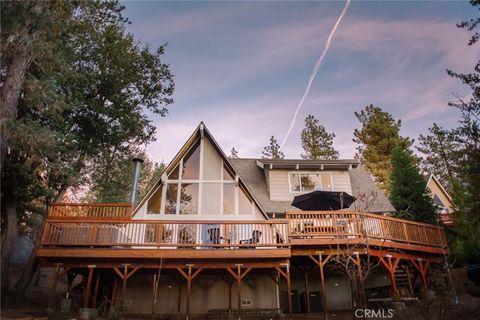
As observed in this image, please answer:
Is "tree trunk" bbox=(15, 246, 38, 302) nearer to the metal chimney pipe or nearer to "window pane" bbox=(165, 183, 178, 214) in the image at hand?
the metal chimney pipe

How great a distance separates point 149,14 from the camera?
18.7 metres

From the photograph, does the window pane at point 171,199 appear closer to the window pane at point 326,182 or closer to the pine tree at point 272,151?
the window pane at point 326,182

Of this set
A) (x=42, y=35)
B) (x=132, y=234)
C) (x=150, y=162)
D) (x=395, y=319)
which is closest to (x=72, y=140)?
(x=42, y=35)

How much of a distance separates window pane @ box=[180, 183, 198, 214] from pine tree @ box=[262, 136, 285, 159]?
24.9m

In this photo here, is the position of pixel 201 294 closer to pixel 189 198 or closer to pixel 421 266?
pixel 189 198

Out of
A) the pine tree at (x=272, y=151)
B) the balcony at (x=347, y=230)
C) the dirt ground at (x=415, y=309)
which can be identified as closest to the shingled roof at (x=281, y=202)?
the balcony at (x=347, y=230)

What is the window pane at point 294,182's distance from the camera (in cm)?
1719

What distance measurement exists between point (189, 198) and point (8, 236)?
7453mm

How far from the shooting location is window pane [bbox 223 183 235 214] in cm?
1375

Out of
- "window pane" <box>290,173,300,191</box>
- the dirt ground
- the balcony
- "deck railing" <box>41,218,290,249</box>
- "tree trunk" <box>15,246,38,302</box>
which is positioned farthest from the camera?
"window pane" <box>290,173,300,191</box>

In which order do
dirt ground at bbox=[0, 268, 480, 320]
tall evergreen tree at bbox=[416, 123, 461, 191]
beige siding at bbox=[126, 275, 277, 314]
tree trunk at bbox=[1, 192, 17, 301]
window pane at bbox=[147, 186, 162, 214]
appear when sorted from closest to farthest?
dirt ground at bbox=[0, 268, 480, 320] → tree trunk at bbox=[1, 192, 17, 301] → beige siding at bbox=[126, 275, 277, 314] → window pane at bbox=[147, 186, 162, 214] → tall evergreen tree at bbox=[416, 123, 461, 191]

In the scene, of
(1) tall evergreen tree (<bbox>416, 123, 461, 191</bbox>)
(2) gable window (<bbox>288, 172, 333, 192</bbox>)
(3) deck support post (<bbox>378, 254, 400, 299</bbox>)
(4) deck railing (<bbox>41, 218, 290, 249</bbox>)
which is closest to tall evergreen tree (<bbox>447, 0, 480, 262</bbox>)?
(3) deck support post (<bbox>378, 254, 400, 299</bbox>)

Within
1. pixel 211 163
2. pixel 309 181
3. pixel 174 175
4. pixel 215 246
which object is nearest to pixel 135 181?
pixel 174 175

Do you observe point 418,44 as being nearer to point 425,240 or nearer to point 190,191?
point 425,240
